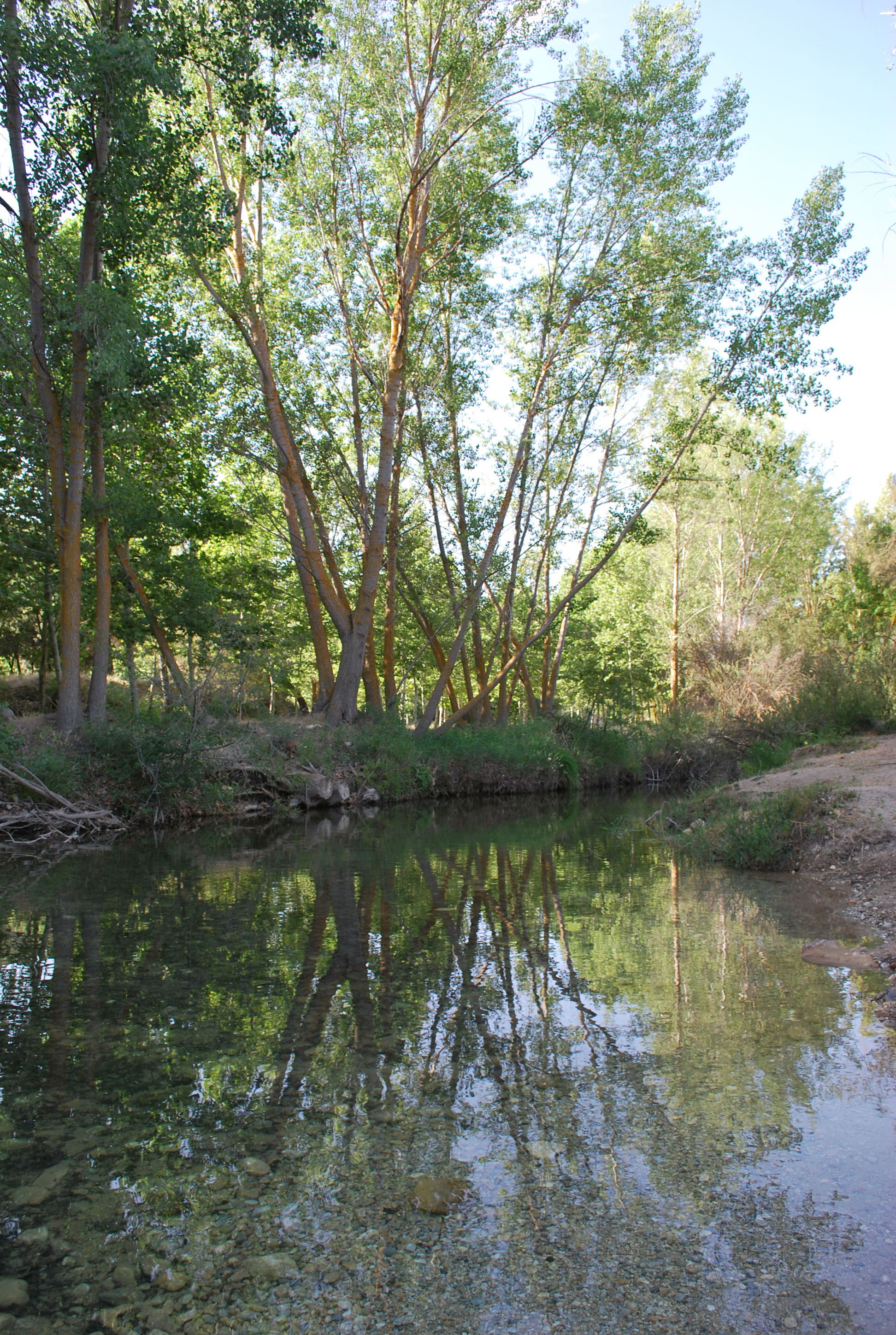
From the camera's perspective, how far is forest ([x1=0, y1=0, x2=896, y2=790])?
1371cm

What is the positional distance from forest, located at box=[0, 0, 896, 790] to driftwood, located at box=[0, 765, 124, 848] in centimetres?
185

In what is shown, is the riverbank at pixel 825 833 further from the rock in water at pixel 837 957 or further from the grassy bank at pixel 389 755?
the rock in water at pixel 837 957

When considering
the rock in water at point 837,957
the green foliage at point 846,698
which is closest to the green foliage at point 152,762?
the rock in water at point 837,957

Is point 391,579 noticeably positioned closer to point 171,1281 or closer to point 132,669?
point 132,669

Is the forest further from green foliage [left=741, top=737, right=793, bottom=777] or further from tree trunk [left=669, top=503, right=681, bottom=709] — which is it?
tree trunk [left=669, top=503, right=681, bottom=709]

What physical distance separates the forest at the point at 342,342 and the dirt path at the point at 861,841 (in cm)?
648

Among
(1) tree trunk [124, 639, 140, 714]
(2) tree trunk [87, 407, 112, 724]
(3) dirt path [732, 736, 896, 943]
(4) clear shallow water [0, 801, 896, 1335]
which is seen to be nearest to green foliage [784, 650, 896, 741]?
(3) dirt path [732, 736, 896, 943]

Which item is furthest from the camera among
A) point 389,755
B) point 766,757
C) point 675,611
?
point 675,611

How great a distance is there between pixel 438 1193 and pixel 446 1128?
499 mm

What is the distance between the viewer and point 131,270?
1716 cm

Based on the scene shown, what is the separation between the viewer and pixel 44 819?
41.1 ft

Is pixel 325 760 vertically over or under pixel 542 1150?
over

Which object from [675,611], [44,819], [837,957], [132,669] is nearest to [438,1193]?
[837,957]

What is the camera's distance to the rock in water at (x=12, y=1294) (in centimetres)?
232
